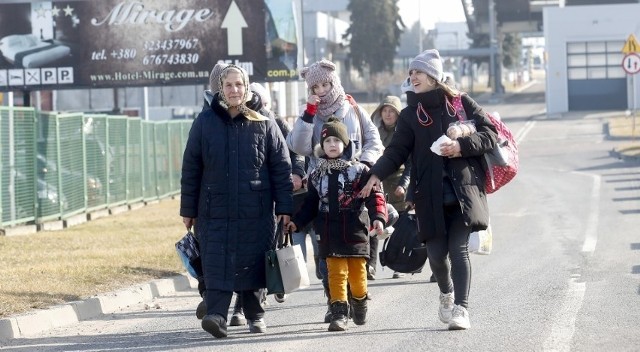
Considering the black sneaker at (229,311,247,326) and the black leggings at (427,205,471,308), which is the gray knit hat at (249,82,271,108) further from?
the black leggings at (427,205,471,308)

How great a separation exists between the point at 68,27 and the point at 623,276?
18.7 m

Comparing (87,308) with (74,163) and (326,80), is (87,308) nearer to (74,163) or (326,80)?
(326,80)

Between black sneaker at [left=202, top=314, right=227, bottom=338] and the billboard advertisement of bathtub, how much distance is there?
1866 cm

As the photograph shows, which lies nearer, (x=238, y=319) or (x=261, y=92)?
(x=238, y=319)

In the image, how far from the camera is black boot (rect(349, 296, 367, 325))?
9391mm

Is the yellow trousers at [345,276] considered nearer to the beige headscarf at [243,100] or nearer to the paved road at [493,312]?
the paved road at [493,312]

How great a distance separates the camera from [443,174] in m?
8.95

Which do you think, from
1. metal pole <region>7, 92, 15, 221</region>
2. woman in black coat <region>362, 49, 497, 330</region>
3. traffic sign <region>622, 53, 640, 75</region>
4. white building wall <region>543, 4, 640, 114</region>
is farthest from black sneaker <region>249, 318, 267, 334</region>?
white building wall <region>543, 4, 640, 114</region>

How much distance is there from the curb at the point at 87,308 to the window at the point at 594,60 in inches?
2394

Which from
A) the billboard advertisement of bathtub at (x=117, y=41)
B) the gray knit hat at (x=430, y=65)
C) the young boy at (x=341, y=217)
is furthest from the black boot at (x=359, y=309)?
the billboard advertisement of bathtub at (x=117, y=41)

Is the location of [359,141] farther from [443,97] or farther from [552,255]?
[552,255]

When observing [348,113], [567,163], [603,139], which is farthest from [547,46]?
[348,113]

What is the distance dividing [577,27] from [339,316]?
64448mm

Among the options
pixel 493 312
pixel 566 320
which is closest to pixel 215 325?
pixel 493 312
